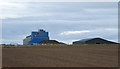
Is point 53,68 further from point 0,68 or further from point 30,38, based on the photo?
point 30,38

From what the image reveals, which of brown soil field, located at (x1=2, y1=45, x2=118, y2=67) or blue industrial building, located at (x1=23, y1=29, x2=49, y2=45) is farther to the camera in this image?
blue industrial building, located at (x1=23, y1=29, x2=49, y2=45)

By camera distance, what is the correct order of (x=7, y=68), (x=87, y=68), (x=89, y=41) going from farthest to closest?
(x=89, y=41) → (x=7, y=68) → (x=87, y=68)

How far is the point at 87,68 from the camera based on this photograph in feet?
49.0

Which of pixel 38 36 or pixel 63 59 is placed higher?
pixel 38 36

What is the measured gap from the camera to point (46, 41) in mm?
98688

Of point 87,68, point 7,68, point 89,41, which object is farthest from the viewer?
point 89,41

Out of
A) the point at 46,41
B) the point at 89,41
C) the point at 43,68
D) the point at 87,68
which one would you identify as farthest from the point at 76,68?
the point at 46,41

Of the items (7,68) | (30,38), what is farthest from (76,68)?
(30,38)

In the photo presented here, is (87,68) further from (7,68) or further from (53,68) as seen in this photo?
(7,68)

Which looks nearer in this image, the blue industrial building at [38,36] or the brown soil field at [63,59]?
the brown soil field at [63,59]

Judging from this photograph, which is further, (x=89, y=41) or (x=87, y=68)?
(x=89, y=41)

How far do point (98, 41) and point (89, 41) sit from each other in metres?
3.90

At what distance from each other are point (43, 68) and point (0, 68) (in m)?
2.95

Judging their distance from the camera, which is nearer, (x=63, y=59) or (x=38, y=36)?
(x=63, y=59)
